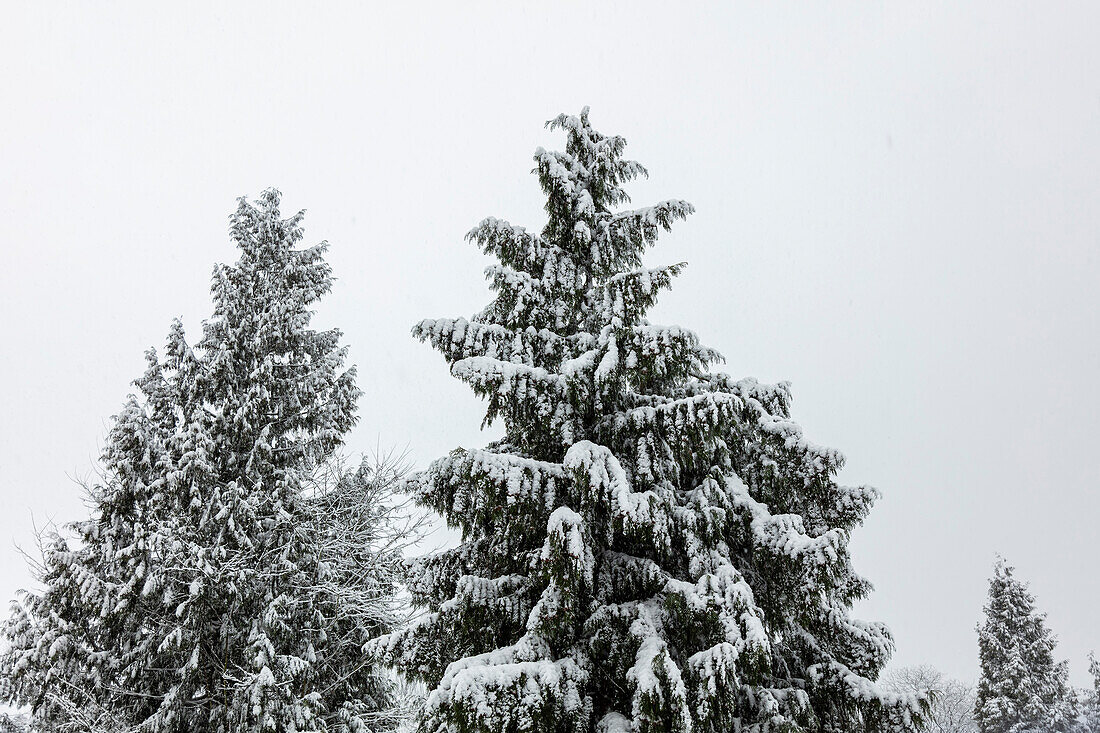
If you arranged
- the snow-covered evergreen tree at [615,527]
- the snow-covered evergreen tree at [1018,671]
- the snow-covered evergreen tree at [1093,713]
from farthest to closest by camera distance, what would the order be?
the snow-covered evergreen tree at [1093,713]
the snow-covered evergreen tree at [1018,671]
the snow-covered evergreen tree at [615,527]

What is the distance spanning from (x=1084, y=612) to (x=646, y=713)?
191m

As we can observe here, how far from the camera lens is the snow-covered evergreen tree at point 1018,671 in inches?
1043

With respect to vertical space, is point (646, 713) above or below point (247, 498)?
below

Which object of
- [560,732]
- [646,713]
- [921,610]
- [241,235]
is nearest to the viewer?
[646,713]

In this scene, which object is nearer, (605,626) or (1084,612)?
(605,626)

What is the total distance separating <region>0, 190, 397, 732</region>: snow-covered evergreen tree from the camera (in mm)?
11523

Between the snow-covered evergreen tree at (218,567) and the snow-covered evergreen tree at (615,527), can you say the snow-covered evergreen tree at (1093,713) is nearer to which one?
the snow-covered evergreen tree at (615,527)

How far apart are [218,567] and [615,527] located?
785 cm

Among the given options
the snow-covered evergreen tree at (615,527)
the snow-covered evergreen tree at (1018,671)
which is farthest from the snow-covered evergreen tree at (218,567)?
the snow-covered evergreen tree at (1018,671)

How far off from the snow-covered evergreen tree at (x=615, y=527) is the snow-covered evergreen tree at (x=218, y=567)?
491 cm

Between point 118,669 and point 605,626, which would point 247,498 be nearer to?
point 118,669

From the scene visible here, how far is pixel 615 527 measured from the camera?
24.0ft

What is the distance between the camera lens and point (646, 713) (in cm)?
605

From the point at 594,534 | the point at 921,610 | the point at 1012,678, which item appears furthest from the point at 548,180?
the point at 921,610
